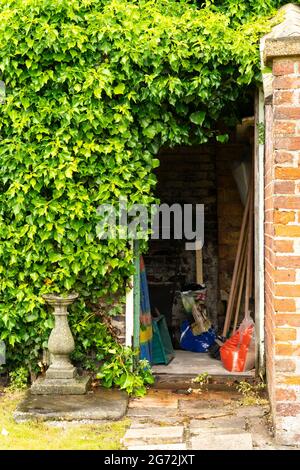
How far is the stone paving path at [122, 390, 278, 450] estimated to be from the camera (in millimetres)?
4184

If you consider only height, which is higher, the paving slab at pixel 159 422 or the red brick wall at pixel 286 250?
the red brick wall at pixel 286 250

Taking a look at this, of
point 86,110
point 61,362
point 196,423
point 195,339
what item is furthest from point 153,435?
point 195,339

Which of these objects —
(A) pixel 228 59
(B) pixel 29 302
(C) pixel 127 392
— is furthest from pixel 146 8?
(C) pixel 127 392

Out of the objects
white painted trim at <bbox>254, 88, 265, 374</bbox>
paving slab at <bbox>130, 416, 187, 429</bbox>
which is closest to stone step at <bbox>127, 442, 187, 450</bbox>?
paving slab at <bbox>130, 416, 187, 429</bbox>

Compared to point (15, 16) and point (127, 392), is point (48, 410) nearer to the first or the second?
point (127, 392)

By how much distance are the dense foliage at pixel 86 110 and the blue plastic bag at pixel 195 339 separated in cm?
187

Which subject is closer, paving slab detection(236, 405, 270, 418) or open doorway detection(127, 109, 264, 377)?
paving slab detection(236, 405, 270, 418)

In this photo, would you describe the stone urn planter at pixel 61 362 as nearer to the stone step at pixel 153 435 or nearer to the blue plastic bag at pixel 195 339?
the stone step at pixel 153 435

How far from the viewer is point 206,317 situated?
7.37m

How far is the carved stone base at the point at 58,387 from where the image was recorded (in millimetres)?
5211

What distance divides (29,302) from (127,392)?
1173 millimetres

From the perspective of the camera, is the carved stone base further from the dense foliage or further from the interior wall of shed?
the interior wall of shed

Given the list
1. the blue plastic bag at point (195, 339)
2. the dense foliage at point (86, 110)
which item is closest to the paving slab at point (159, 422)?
the dense foliage at point (86, 110)

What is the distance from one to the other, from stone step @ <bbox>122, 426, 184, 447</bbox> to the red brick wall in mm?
755
